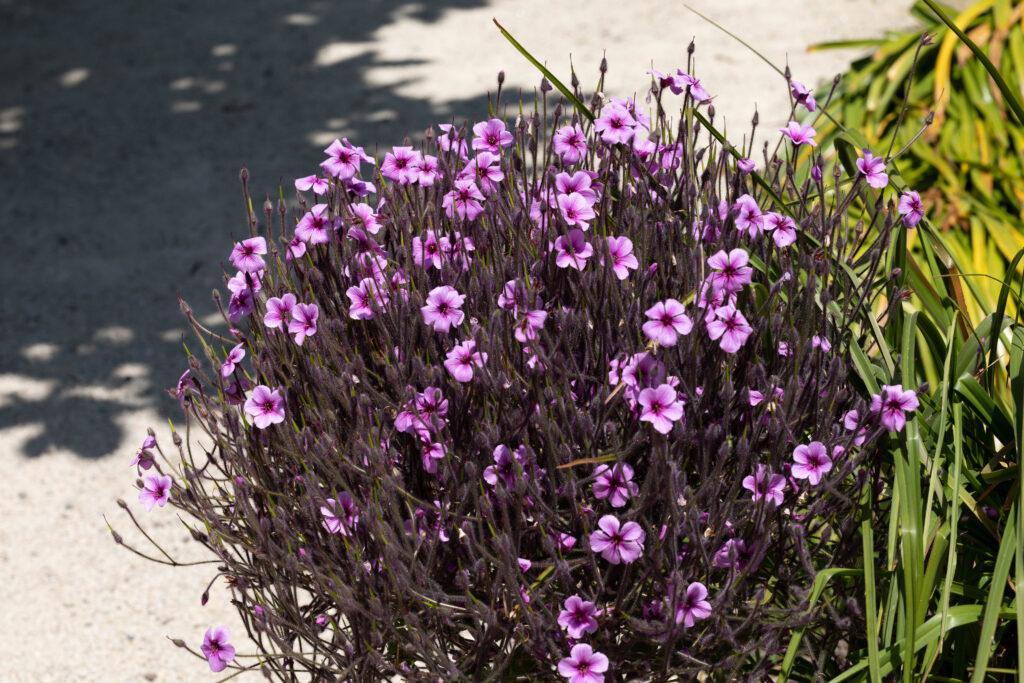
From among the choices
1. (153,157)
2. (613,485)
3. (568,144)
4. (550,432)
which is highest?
(568,144)

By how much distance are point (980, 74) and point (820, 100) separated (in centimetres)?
77

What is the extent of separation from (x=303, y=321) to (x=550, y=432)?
1.91ft

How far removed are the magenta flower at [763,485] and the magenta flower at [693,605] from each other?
196 mm

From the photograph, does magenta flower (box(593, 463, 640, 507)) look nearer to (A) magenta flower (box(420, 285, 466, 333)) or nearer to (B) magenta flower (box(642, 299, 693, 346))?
(B) magenta flower (box(642, 299, 693, 346))

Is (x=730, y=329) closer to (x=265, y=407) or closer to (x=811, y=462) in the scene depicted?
(x=811, y=462)

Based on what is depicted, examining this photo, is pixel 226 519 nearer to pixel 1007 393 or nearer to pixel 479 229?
pixel 479 229

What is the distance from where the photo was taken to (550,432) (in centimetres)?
169

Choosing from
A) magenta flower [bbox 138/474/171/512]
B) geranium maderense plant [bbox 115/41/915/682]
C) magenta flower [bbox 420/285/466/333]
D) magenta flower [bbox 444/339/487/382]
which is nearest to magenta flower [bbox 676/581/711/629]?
geranium maderense plant [bbox 115/41/915/682]

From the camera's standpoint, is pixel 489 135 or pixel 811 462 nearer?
pixel 811 462

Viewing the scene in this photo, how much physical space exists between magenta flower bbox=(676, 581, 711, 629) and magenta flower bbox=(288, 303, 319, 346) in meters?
0.88

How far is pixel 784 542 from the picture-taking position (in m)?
1.85

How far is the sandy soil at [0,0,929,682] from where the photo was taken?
11.0 feet

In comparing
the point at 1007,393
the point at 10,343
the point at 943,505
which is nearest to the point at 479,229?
the point at 943,505

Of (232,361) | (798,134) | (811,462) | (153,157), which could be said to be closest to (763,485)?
(811,462)
